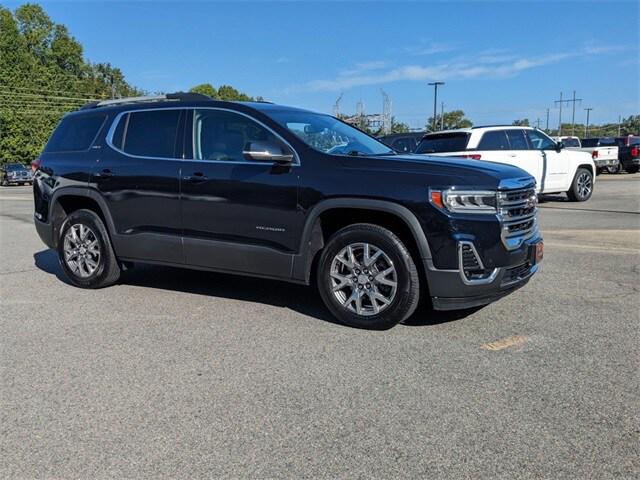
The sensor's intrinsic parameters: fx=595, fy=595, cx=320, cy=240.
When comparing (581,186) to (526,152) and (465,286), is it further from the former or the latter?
(465,286)

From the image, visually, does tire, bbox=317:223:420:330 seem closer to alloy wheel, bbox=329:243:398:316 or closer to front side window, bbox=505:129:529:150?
alloy wheel, bbox=329:243:398:316

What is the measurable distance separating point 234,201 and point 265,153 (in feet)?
1.94

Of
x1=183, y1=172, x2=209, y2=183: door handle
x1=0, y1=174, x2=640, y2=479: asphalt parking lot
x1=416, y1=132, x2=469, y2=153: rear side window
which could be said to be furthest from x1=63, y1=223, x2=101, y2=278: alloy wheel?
x1=416, y1=132, x2=469, y2=153: rear side window

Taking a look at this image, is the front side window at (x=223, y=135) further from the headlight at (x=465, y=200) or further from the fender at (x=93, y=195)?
the headlight at (x=465, y=200)

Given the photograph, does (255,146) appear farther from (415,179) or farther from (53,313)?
(53,313)

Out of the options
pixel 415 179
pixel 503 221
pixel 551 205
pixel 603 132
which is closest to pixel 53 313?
pixel 415 179

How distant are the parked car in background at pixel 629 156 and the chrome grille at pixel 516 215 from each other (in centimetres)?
2615

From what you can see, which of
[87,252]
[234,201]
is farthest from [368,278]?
[87,252]

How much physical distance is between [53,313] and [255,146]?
245 centimetres

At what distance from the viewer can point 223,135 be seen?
5.40 metres

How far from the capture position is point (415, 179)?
4.45m

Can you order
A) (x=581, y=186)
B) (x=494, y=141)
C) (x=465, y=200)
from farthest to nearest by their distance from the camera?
(x=581, y=186) → (x=494, y=141) → (x=465, y=200)

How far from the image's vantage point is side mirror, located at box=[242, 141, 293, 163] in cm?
479

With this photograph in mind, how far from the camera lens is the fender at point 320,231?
14.5 feet
